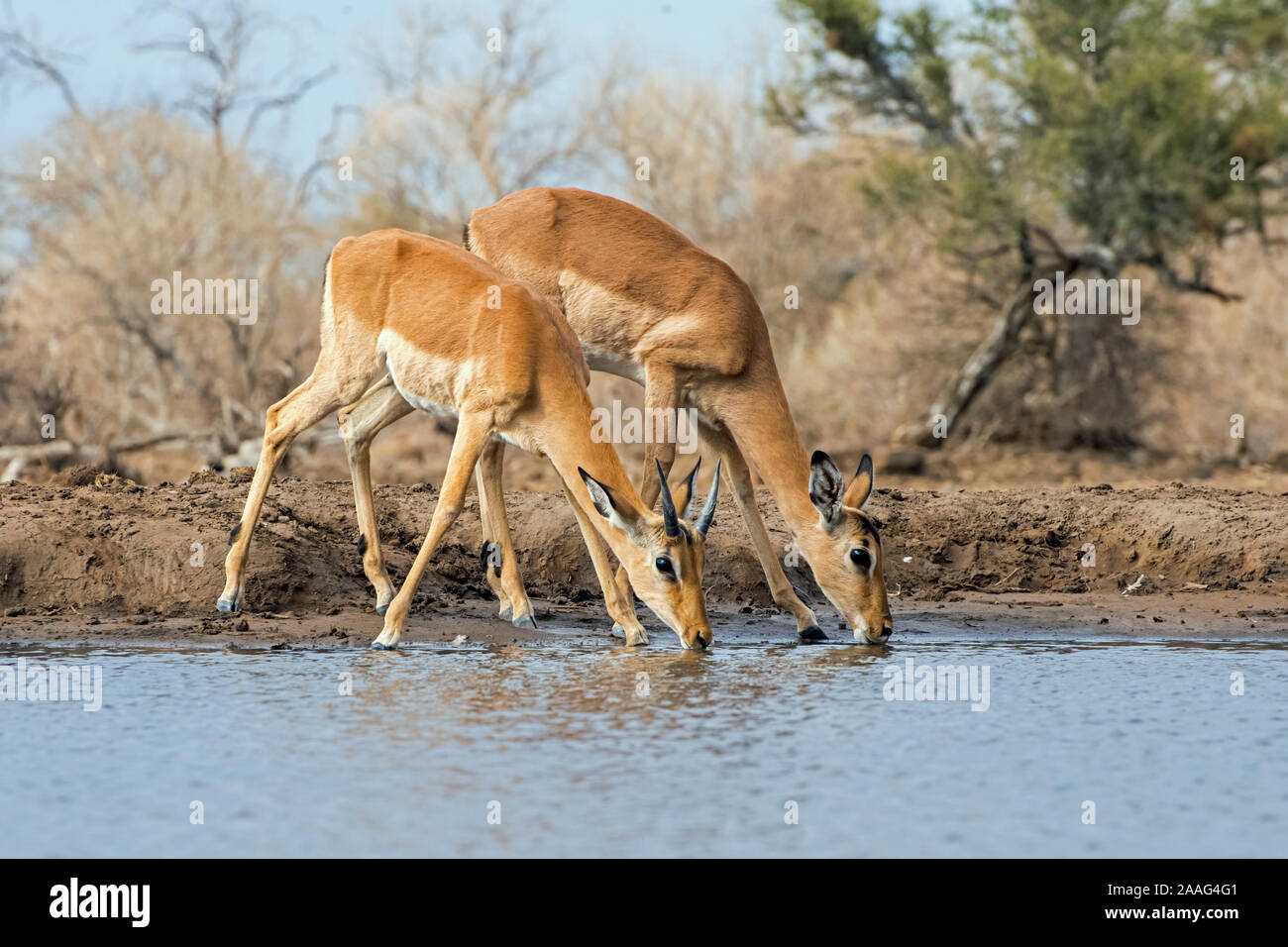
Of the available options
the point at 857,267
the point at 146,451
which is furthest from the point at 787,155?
the point at 146,451

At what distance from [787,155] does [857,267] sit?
3139 millimetres

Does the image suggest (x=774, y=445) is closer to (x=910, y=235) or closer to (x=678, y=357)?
(x=678, y=357)

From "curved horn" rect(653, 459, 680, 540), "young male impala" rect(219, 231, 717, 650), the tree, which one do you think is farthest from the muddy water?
the tree

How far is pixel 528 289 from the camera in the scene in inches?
404

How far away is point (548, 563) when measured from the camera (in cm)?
1277

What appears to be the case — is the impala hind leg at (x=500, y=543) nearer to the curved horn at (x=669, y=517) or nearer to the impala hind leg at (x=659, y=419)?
the impala hind leg at (x=659, y=419)

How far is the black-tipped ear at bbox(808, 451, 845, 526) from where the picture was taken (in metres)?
9.77

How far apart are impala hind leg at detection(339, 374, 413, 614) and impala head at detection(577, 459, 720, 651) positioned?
2.25m

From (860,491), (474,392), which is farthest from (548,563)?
(860,491)

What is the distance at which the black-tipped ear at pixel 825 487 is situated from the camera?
9773mm

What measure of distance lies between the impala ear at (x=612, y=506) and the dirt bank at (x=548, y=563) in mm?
1661

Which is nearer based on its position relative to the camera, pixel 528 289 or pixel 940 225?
pixel 528 289

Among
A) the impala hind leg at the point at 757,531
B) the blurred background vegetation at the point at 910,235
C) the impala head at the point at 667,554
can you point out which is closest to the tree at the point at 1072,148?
the blurred background vegetation at the point at 910,235

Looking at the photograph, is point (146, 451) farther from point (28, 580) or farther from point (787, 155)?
point (787, 155)
